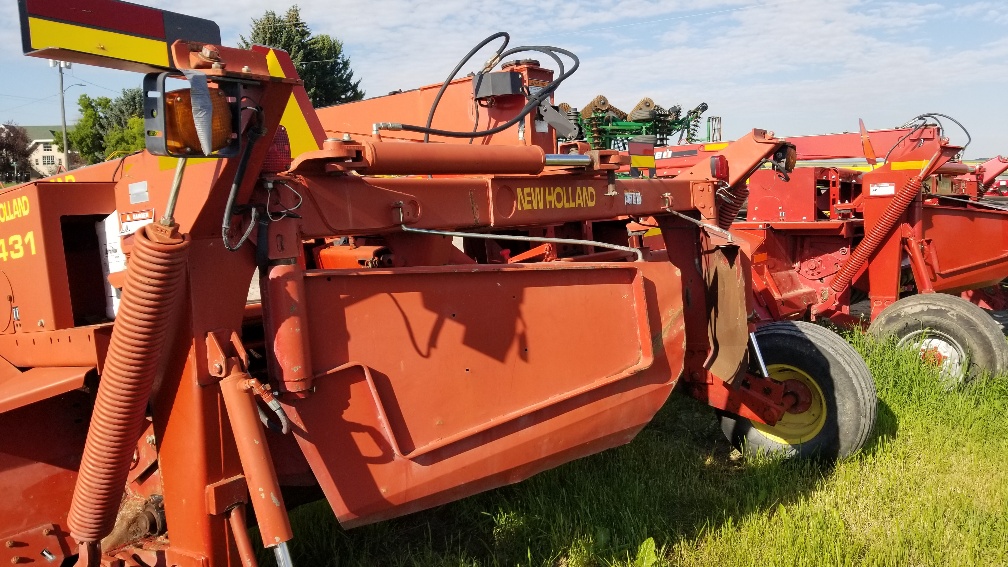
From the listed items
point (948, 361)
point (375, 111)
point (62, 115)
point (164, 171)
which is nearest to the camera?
point (164, 171)

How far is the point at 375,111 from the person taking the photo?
16.7ft

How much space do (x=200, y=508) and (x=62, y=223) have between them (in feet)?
3.78

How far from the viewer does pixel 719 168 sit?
3859mm

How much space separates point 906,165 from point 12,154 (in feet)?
130

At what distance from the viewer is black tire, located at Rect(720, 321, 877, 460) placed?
13.2 ft

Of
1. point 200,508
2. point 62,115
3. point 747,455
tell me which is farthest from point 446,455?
point 62,115

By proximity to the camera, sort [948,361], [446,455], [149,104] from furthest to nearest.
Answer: [948,361], [446,455], [149,104]

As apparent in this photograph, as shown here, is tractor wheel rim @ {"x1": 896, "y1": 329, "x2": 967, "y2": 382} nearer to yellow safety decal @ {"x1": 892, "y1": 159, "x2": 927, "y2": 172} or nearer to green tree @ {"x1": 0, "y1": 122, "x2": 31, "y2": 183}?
yellow safety decal @ {"x1": 892, "y1": 159, "x2": 927, "y2": 172}

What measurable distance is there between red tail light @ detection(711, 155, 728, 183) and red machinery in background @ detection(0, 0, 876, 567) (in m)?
0.81

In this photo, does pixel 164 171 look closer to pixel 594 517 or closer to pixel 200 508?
pixel 200 508

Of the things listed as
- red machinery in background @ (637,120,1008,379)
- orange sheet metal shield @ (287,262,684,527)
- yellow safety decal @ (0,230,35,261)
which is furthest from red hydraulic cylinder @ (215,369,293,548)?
red machinery in background @ (637,120,1008,379)

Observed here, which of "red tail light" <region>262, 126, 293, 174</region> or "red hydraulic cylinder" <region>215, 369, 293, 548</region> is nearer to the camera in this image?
"red hydraulic cylinder" <region>215, 369, 293, 548</region>

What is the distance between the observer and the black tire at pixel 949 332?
528 centimetres

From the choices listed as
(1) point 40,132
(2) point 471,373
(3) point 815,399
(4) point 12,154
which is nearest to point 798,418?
(3) point 815,399
